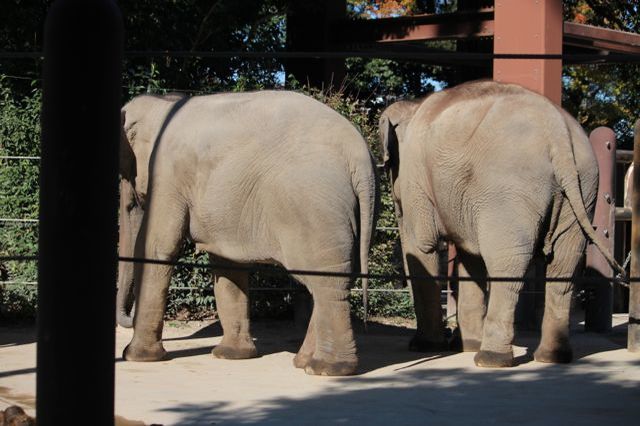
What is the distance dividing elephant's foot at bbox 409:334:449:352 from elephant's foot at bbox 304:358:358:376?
165 cm

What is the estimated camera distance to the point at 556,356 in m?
8.18

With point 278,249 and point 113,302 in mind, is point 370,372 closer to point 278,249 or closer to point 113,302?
point 278,249

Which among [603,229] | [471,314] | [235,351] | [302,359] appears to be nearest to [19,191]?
[235,351]

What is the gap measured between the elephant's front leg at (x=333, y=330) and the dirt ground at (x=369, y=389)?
0.11 meters

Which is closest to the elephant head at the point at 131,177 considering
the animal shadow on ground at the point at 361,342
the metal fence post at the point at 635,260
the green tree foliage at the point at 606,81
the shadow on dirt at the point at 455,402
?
the animal shadow on ground at the point at 361,342

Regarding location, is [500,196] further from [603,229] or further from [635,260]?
[603,229]

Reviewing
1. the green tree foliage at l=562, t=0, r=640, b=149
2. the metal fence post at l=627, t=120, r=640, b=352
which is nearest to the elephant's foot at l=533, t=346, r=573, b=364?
the metal fence post at l=627, t=120, r=640, b=352

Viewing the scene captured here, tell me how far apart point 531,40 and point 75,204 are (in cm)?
828

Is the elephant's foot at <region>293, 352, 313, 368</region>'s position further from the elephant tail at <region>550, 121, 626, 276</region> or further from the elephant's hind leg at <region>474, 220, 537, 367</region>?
the elephant tail at <region>550, 121, 626, 276</region>

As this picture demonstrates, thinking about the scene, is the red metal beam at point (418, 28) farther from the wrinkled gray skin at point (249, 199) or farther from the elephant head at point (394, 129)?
the wrinkled gray skin at point (249, 199)

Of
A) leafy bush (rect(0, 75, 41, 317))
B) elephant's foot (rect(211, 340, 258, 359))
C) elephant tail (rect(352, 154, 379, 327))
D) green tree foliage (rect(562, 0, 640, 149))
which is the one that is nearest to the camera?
elephant tail (rect(352, 154, 379, 327))

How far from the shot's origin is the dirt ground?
6.02 m

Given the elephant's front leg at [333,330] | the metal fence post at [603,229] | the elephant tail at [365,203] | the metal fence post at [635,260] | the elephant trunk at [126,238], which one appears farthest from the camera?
the metal fence post at [603,229]

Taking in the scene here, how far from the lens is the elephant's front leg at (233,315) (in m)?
8.51
